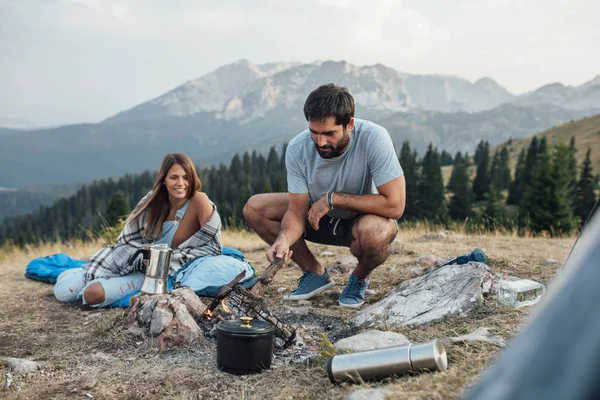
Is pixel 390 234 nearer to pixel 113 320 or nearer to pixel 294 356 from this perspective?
pixel 294 356

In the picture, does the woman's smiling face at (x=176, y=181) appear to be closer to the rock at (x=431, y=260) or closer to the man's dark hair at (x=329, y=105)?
the man's dark hair at (x=329, y=105)

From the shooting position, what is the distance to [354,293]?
5.00 m

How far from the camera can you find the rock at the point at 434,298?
4.21 metres

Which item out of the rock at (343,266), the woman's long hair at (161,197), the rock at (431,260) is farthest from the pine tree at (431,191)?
the woman's long hair at (161,197)

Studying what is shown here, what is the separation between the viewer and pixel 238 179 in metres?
101

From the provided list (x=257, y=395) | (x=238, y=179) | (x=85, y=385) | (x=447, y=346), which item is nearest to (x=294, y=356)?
(x=257, y=395)

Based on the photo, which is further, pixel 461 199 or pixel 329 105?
pixel 461 199

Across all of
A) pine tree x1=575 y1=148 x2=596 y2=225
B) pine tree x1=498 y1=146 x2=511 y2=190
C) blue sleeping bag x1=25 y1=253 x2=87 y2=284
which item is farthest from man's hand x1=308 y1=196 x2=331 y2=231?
pine tree x1=498 y1=146 x2=511 y2=190

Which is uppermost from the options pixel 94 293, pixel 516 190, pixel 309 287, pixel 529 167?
pixel 309 287

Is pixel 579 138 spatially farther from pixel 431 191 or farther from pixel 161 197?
pixel 161 197

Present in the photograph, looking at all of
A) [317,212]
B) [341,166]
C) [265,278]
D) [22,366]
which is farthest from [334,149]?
[22,366]

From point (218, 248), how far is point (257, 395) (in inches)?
116

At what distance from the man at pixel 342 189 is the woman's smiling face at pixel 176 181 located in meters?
1.03

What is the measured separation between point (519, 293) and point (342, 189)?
5.43 ft
